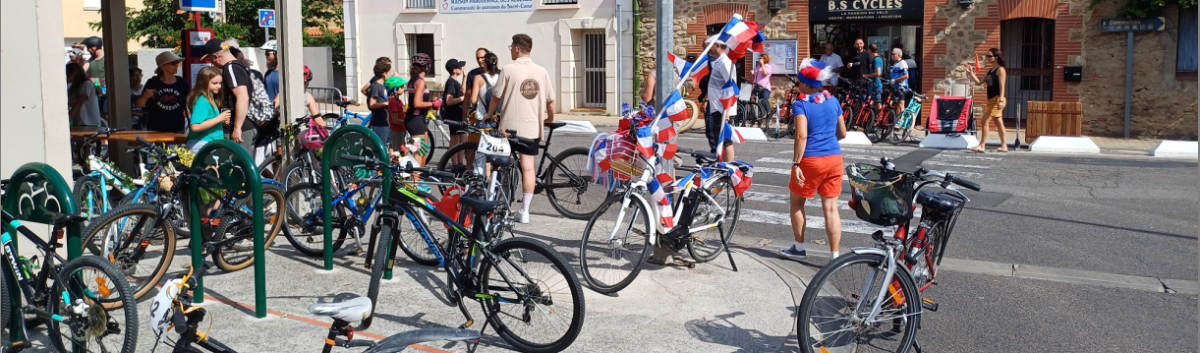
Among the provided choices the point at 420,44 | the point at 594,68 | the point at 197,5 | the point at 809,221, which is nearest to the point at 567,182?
the point at 809,221

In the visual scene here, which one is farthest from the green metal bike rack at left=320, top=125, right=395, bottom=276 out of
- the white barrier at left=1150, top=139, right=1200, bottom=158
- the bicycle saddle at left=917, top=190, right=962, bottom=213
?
Result: the white barrier at left=1150, top=139, right=1200, bottom=158

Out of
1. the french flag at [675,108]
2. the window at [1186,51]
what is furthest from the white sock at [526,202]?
the window at [1186,51]

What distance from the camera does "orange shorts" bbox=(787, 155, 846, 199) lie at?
7500mm

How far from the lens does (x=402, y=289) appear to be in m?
6.64

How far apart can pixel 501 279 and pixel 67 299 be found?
1950 millimetres

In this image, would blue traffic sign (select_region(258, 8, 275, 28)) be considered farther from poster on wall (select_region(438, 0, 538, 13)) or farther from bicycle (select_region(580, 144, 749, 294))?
bicycle (select_region(580, 144, 749, 294))

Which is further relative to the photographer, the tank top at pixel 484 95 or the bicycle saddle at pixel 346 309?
the tank top at pixel 484 95

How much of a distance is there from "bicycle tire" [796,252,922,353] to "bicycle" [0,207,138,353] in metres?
2.94

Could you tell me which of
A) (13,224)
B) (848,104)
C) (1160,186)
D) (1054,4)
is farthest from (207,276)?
(1054,4)

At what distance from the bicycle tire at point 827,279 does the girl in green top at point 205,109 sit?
4.65 metres

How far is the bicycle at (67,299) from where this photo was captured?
475 centimetres

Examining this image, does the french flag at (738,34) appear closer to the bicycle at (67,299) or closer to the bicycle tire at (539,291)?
the bicycle tire at (539,291)

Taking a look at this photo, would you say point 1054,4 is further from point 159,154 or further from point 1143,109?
point 159,154

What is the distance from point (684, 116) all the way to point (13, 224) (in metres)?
3.94
